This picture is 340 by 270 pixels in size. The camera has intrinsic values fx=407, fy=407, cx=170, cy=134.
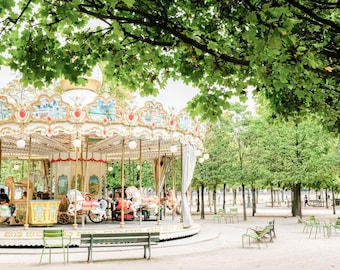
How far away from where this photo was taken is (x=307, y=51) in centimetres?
525

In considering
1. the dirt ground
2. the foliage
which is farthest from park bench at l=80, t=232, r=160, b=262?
the foliage

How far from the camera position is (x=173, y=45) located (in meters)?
5.64

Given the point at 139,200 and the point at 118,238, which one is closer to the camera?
the point at 118,238

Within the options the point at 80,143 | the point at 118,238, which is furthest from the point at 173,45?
the point at 80,143

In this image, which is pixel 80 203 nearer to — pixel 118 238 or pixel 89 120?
pixel 89 120

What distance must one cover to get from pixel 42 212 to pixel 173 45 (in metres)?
12.4

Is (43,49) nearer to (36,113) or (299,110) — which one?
(299,110)

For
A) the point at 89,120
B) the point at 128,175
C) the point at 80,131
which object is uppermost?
the point at 89,120

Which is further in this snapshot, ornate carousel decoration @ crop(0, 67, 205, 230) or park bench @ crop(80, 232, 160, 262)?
ornate carousel decoration @ crop(0, 67, 205, 230)

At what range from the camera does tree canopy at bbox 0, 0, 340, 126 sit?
5246 millimetres

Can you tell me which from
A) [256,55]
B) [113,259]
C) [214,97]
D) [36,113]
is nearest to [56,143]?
[36,113]

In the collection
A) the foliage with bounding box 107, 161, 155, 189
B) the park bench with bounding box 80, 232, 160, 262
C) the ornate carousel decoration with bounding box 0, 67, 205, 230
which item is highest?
the ornate carousel decoration with bounding box 0, 67, 205, 230

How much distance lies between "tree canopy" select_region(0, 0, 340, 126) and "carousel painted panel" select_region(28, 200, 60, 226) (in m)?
10.6

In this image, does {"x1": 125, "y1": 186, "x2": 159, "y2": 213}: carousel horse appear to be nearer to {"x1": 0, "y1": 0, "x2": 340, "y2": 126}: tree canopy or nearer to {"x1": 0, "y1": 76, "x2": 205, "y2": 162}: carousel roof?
{"x1": 0, "y1": 76, "x2": 205, "y2": 162}: carousel roof
